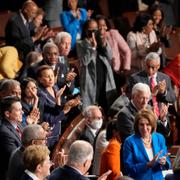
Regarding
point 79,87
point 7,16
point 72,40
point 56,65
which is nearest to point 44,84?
point 56,65

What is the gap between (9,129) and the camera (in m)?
10.5

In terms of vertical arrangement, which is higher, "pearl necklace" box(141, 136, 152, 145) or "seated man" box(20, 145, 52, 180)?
"seated man" box(20, 145, 52, 180)

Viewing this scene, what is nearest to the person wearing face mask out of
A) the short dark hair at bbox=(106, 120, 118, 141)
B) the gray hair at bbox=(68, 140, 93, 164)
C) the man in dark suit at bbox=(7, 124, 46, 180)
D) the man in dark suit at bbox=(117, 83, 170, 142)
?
the man in dark suit at bbox=(117, 83, 170, 142)

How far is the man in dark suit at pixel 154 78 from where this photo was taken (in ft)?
42.4

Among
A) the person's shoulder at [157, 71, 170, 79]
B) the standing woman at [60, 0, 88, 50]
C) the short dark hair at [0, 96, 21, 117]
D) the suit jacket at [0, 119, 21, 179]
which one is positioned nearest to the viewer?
the suit jacket at [0, 119, 21, 179]

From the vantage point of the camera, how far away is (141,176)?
10602 millimetres

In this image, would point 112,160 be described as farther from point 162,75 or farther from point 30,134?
point 162,75

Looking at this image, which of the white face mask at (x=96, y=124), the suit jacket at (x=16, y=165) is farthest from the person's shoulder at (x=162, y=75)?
the suit jacket at (x=16, y=165)

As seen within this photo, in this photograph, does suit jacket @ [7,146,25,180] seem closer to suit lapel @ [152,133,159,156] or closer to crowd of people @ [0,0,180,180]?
crowd of people @ [0,0,180,180]

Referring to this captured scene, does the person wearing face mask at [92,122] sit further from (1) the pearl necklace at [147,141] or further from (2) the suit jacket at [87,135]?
(1) the pearl necklace at [147,141]

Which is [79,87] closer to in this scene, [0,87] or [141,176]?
[0,87]

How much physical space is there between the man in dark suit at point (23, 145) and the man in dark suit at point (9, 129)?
1.51 feet

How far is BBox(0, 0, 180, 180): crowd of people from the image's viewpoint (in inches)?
387

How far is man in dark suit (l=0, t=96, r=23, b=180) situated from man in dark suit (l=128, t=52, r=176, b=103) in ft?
8.75
